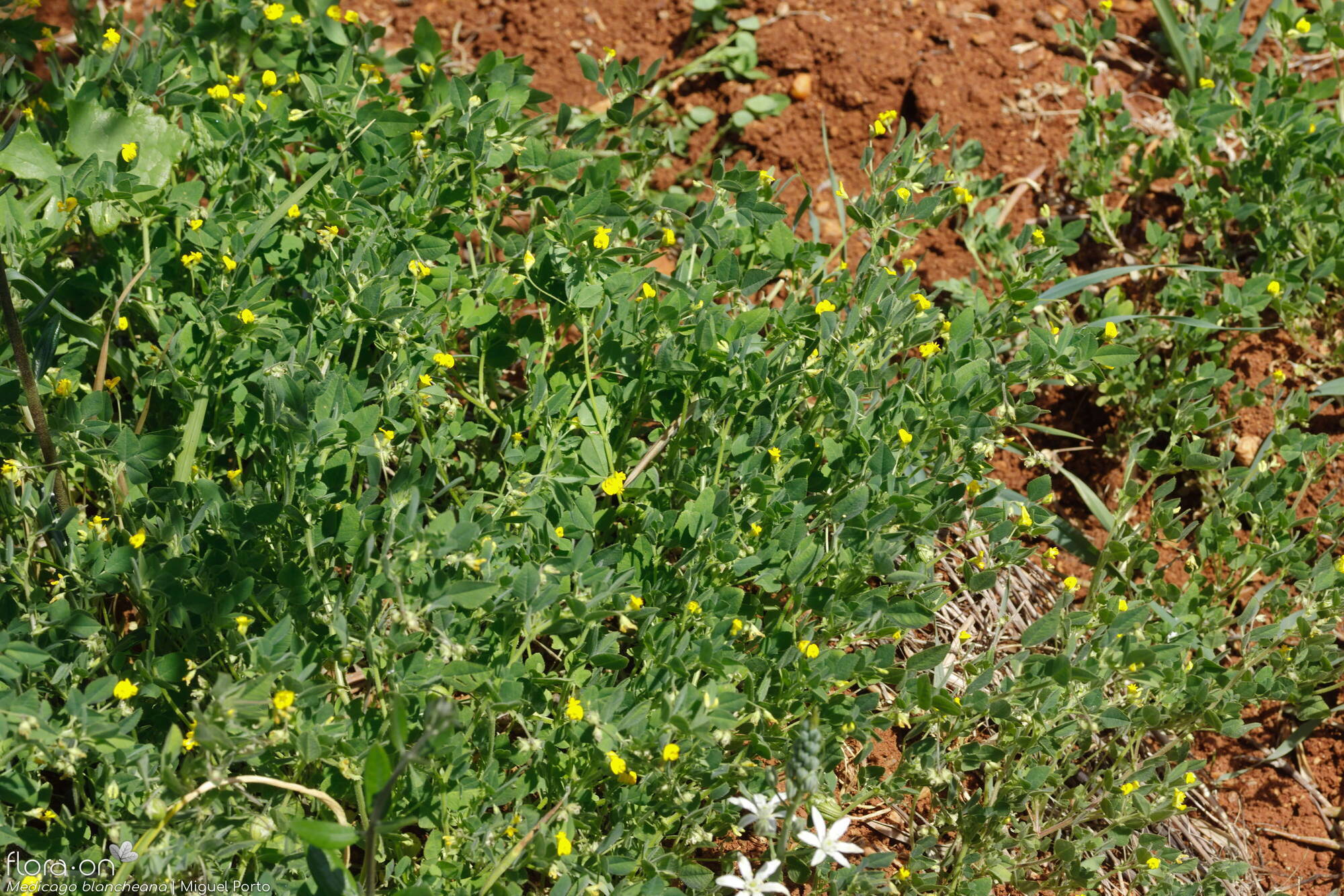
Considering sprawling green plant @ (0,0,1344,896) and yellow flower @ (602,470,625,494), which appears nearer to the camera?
sprawling green plant @ (0,0,1344,896)

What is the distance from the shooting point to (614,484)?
252 cm

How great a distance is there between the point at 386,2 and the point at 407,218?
216 centimetres

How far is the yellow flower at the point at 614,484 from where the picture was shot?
251cm

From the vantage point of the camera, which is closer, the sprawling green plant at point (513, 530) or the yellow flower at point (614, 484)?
the sprawling green plant at point (513, 530)

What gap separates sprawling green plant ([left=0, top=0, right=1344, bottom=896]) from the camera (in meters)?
2.15

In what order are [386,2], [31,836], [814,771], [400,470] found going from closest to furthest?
[814,771] → [31,836] → [400,470] → [386,2]

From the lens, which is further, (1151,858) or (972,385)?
(972,385)

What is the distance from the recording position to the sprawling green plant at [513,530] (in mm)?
2154

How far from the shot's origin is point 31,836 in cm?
208

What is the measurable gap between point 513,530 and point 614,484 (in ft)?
0.80

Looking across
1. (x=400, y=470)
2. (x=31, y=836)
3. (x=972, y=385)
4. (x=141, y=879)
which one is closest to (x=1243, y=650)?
(x=972, y=385)

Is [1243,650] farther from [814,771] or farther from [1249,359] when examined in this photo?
[814,771]

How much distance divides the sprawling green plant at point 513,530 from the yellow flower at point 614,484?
76mm

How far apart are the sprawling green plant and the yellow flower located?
0.08m
